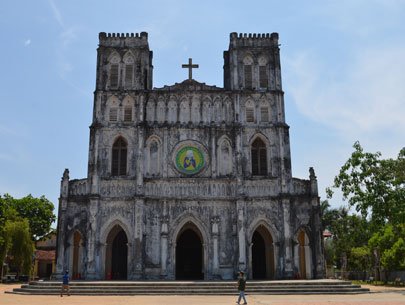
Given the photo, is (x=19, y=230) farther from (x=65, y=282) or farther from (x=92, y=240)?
(x=65, y=282)

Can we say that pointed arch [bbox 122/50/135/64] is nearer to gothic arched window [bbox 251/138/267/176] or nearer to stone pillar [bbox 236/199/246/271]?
gothic arched window [bbox 251/138/267/176]

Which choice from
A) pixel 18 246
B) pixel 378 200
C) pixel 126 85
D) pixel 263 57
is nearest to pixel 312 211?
pixel 378 200

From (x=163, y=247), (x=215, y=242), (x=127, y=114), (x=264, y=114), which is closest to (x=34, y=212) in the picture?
(x=127, y=114)

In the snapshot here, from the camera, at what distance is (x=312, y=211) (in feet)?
90.8

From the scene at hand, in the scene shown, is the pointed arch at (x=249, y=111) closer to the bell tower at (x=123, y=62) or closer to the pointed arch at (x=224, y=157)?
the pointed arch at (x=224, y=157)

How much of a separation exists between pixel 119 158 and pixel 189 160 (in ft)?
14.1

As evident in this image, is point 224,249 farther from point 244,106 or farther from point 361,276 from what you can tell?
point 361,276

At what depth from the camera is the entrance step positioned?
22.0 meters

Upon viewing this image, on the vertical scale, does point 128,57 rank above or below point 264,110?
above

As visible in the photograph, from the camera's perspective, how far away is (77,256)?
28000mm

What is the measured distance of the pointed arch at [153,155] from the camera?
92.7 ft

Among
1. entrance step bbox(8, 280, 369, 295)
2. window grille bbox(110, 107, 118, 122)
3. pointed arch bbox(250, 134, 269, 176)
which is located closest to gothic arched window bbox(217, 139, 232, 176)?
pointed arch bbox(250, 134, 269, 176)

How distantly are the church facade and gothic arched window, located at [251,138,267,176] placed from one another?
0.20ft

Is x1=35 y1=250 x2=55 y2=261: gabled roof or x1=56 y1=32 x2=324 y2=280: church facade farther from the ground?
x1=56 y1=32 x2=324 y2=280: church facade
